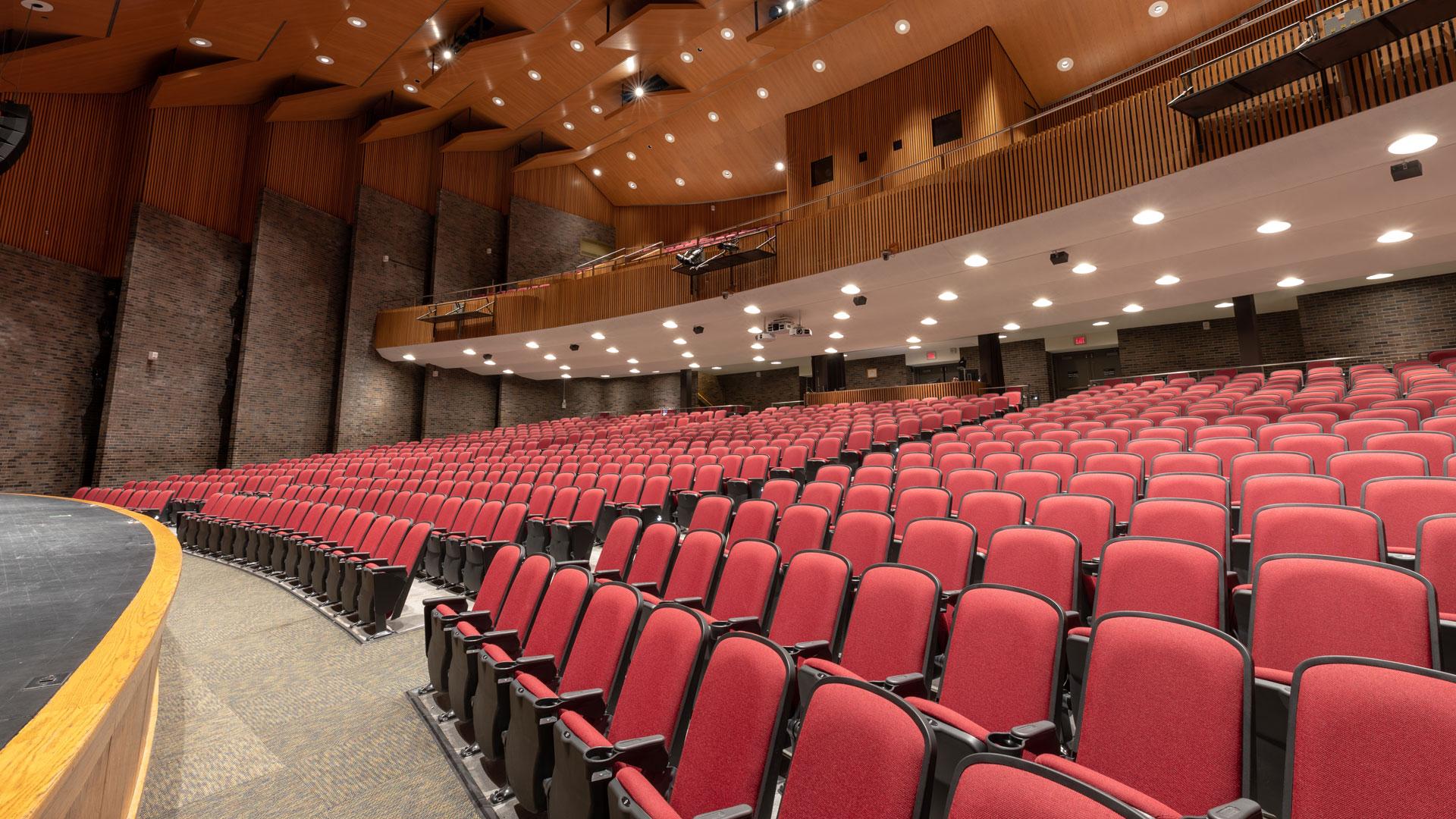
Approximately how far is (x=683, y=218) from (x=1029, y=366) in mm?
7434

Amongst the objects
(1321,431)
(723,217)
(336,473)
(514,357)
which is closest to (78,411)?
(336,473)

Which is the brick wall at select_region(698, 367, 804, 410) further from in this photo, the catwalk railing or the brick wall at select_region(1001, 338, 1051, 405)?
the catwalk railing

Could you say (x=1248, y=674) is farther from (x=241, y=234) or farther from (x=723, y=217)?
(x=723, y=217)

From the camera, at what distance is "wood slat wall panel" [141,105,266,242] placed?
8219mm

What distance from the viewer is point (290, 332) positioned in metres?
9.45

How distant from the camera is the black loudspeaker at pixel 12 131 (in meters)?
5.08

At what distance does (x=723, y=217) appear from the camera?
1298cm

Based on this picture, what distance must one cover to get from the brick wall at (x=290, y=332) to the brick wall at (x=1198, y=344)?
500 inches

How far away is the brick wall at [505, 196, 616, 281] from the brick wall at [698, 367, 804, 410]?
380 centimetres

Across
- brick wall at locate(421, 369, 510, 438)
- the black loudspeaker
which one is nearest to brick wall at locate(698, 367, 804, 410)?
brick wall at locate(421, 369, 510, 438)

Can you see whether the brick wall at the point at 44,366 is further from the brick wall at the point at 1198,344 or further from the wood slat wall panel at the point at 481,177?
the brick wall at the point at 1198,344

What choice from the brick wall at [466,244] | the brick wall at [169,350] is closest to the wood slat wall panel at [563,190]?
the brick wall at [466,244]

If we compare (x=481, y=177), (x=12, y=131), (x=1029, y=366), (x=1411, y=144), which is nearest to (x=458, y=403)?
(x=481, y=177)

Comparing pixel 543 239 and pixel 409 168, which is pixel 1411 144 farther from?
pixel 409 168
